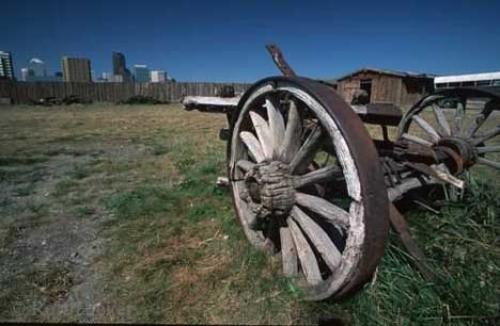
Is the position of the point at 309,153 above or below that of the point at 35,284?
above

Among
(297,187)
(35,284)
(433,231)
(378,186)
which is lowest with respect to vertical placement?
(35,284)

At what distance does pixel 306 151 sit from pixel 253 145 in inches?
25.9

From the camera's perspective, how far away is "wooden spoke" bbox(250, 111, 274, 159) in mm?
2354

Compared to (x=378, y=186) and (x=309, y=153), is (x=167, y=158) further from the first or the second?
(x=378, y=186)

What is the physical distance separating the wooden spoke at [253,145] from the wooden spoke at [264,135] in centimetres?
6

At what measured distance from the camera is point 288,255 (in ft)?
7.24

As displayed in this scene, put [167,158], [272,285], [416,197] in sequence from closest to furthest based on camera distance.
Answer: [272,285]
[416,197]
[167,158]

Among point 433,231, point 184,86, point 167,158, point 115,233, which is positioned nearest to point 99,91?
point 184,86

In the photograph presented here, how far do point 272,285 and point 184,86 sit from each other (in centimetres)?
3148

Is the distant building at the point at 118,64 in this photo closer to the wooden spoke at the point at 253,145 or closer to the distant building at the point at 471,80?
the distant building at the point at 471,80

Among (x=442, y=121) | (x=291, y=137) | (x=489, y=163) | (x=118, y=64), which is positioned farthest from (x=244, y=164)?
(x=118, y=64)

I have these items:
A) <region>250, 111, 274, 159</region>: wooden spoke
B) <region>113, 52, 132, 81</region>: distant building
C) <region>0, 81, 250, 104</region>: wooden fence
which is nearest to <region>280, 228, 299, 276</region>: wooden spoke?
<region>250, 111, 274, 159</region>: wooden spoke

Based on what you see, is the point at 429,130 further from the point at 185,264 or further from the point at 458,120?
the point at 185,264

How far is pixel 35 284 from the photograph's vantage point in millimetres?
2350
